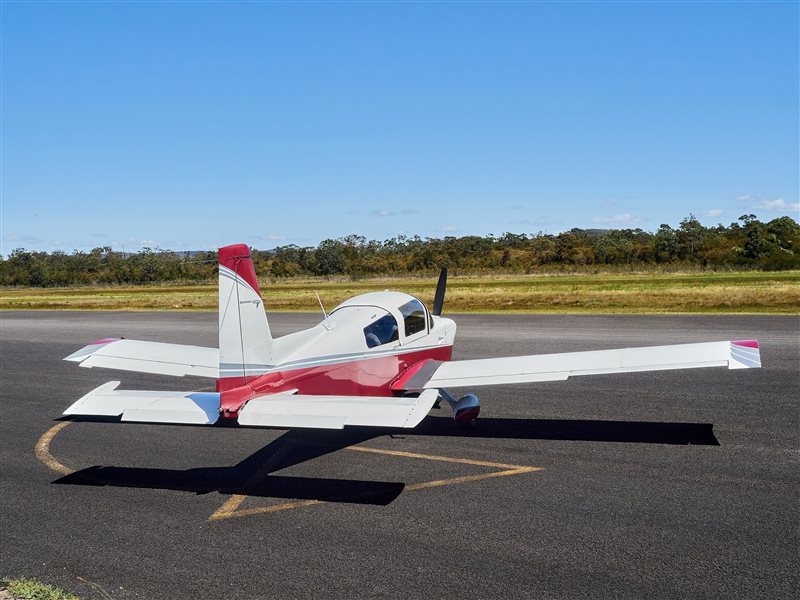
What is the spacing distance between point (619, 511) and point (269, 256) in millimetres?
114847

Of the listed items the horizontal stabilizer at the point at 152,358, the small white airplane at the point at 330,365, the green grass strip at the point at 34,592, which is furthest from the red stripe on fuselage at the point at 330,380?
the green grass strip at the point at 34,592

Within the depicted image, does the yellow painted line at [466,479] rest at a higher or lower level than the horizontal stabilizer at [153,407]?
lower

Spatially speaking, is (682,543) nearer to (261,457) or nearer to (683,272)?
(261,457)

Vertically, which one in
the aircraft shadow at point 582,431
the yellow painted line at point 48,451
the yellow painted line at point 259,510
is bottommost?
the yellow painted line at point 259,510

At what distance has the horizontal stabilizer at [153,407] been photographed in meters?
7.95

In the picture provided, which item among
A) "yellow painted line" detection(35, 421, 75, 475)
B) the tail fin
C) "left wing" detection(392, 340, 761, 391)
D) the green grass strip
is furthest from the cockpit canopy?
the green grass strip

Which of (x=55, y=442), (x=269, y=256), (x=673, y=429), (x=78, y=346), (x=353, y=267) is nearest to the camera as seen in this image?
(x=673, y=429)

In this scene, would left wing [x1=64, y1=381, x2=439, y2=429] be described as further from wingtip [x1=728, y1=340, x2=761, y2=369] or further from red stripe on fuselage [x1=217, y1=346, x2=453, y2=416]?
wingtip [x1=728, y1=340, x2=761, y2=369]

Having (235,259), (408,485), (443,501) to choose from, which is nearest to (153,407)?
(235,259)

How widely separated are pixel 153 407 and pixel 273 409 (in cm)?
152

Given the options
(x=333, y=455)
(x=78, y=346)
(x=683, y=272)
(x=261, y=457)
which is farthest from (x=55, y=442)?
(x=683, y=272)

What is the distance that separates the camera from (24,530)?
306 inches

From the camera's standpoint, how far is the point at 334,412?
25.2 feet

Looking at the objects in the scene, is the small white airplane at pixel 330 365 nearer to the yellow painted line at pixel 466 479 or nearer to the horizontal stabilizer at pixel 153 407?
the horizontal stabilizer at pixel 153 407
